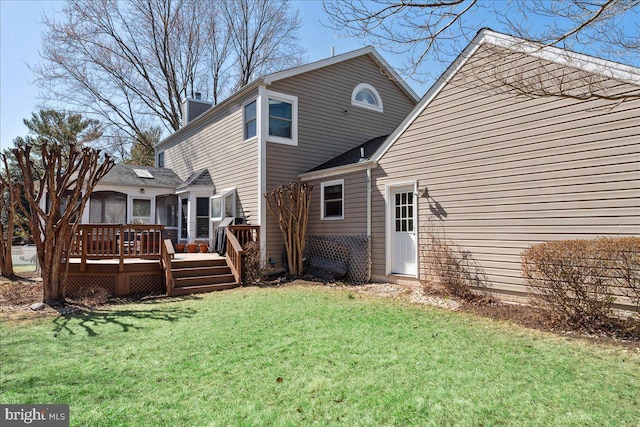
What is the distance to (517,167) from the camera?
6.49m

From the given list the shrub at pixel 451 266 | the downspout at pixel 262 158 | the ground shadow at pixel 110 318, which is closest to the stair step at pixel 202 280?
the ground shadow at pixel 110 318

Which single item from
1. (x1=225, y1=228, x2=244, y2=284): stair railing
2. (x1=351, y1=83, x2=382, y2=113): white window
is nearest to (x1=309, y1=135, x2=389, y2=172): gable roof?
(x1=351, y1=83, x2=382, y2=113): white window

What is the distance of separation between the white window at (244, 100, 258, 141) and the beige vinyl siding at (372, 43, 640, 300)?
4529mm

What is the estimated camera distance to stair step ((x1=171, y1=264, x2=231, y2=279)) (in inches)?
339

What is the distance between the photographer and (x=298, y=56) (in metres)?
24.6

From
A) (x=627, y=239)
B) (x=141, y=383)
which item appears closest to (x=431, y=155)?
(x=627, y=239)

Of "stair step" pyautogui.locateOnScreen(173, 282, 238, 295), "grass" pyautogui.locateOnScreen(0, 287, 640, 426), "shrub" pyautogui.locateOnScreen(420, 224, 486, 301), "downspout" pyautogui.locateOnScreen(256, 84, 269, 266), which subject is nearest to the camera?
"grass" pyautogui.locateOnScreen(0, 287, 640, 426)

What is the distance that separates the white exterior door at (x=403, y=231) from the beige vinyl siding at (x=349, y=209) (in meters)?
0.86

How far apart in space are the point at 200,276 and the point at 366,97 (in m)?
8.69

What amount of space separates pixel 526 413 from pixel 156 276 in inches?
314

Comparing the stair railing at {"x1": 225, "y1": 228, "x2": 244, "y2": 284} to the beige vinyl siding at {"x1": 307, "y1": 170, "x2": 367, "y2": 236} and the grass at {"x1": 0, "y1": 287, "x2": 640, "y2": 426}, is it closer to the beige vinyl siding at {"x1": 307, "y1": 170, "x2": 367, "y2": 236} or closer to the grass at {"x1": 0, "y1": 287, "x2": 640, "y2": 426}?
the beige vinyl siding at {"x1": 307, "y1": 170, "x2": 367, "y2": 236}

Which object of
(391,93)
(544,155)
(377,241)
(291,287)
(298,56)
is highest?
(298,56)

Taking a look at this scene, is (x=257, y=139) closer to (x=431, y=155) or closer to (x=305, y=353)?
(x=431, y=155)

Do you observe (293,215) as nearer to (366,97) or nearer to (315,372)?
(366,97)
